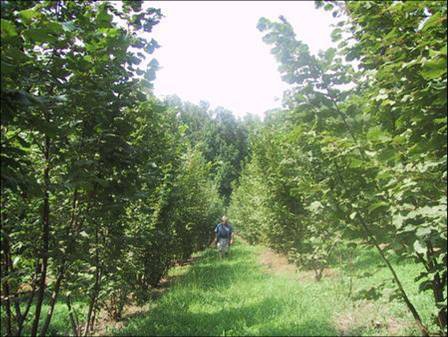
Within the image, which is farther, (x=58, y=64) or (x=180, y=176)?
(x=180, y=176)

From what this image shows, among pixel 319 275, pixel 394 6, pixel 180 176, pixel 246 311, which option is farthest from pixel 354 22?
pixel 180 176

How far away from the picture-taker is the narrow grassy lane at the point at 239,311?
18.0 ft

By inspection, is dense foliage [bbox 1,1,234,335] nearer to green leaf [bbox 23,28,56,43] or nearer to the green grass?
green leaf [bbox 23,28,56,43]

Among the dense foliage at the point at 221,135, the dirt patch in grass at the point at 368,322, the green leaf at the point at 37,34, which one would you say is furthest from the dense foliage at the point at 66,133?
the dense foliage at the point at 221,135

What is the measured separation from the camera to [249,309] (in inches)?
262

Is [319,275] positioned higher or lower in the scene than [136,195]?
lower

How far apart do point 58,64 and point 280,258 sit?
39.6 ft

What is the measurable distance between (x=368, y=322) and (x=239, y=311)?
7.27ft

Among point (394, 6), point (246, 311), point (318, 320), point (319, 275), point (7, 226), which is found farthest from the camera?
point (319, 275)

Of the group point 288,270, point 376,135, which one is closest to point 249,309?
point 288,270

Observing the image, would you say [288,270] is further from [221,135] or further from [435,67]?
[221,135]

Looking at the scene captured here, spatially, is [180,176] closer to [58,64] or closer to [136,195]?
[136,195]

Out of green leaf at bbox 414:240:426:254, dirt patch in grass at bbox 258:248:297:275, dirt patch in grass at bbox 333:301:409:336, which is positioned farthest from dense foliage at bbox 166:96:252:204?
green leaf at bbox 414:240:426:254

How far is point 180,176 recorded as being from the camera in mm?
10891
